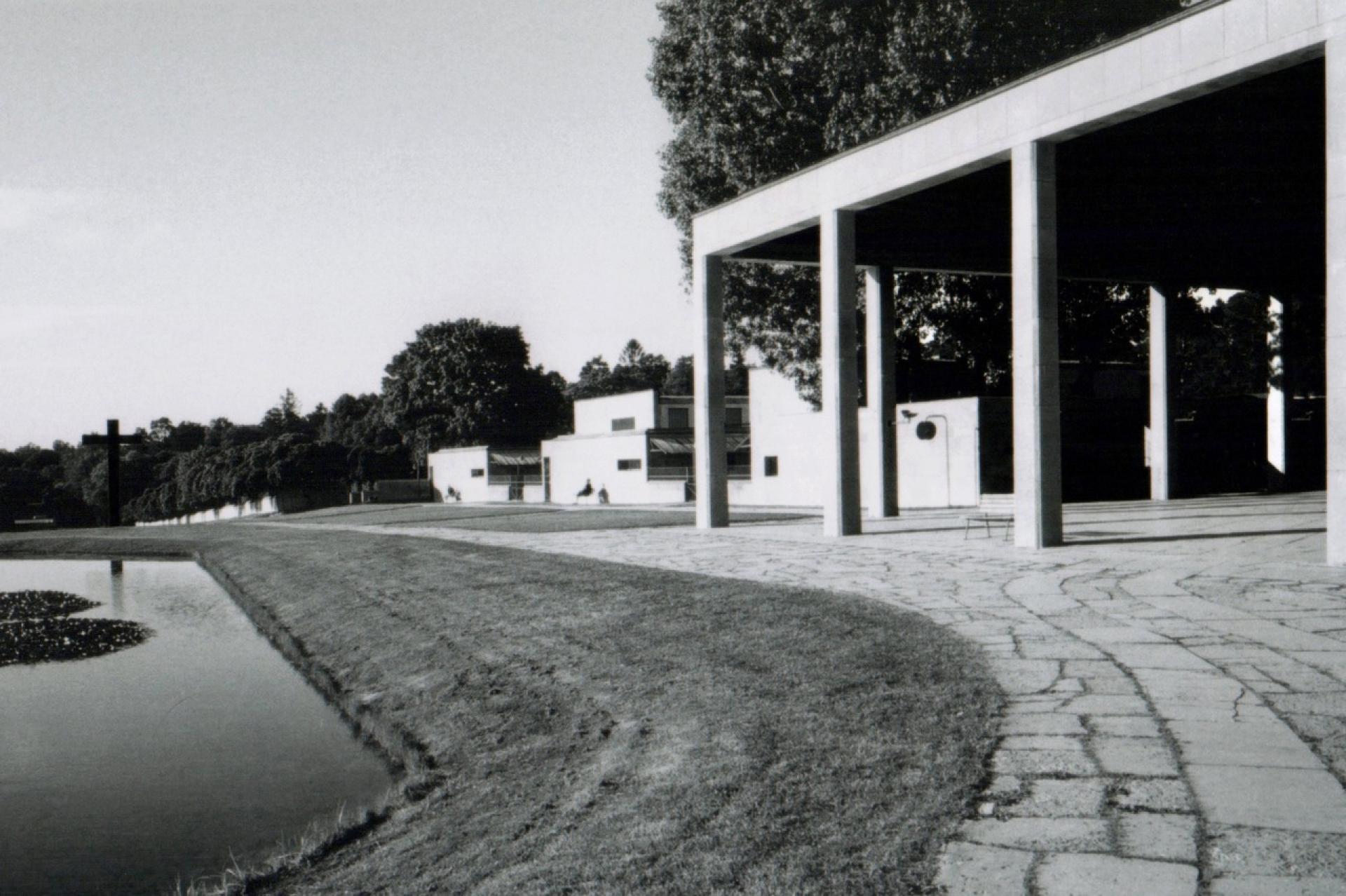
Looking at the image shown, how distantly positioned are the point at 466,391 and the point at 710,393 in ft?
176

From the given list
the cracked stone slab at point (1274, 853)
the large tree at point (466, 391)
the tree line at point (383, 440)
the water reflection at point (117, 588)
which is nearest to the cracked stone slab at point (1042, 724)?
the cracked stone slab at point (1274, 853)

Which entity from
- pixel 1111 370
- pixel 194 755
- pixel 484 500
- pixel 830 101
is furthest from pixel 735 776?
pixel 484 500

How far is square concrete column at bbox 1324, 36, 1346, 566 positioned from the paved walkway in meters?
0.50

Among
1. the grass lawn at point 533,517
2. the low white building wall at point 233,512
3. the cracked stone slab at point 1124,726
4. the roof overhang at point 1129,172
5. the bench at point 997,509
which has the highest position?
the roof overhang at point 1129,172

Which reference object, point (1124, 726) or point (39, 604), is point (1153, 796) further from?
point (39, 604)

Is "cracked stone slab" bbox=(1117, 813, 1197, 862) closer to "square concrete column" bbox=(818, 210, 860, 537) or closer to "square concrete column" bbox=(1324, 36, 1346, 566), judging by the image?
"square concrete column" bbox=(1324, 36, 1346, 566)

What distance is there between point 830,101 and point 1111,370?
1008 centimetres

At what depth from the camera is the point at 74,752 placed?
7.79 meters

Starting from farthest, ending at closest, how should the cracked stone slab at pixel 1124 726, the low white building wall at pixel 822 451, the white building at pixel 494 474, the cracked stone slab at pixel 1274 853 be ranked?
the white building at pixel 494 474
the low white building wall at pixel 822 451
the cracked stone slab at pixel 1124 726
the cracked stone slab at pixel 1274 853

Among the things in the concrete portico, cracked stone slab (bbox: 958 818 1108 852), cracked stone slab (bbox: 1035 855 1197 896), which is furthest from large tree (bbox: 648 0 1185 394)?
cracked stone slab (bbox: 1035 855 1197 896)

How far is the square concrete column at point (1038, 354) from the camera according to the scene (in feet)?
42.3

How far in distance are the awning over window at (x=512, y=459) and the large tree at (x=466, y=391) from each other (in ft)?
56.9

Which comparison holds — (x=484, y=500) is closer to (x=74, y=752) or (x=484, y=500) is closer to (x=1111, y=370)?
(x=1111, y=370)

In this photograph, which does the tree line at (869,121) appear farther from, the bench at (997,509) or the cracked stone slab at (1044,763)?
the cracked stone slab at (1044,763)
